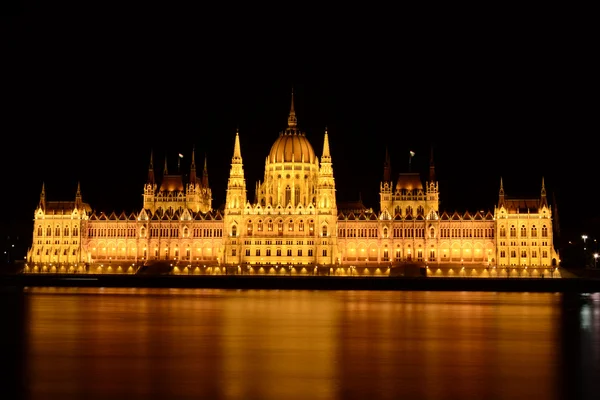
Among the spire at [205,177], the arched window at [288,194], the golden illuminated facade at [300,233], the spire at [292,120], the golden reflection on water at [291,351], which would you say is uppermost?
the spire at [292,120]

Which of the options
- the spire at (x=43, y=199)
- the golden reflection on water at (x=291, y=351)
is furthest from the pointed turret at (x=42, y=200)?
the golden reflection on water at (x=291, y=351)

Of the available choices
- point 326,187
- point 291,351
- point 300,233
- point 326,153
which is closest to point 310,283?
point 300,233

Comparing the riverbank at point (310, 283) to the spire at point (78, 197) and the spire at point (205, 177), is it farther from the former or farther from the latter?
the spire at point (205, 177)

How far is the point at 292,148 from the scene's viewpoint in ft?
448

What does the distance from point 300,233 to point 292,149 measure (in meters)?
12.6

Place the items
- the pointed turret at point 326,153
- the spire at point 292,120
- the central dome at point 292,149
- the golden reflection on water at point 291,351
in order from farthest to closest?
1. the spire at point 292,120
2. the central dome at point 292,149
3. the pointed turret at point 326,153
4. the golden reflection on water at point 291,351

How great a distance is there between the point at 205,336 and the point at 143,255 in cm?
8656

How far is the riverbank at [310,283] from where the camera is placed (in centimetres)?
10156

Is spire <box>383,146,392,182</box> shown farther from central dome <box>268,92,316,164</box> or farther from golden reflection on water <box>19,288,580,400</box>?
golden reflection on water <box>19,288,580,400</box>

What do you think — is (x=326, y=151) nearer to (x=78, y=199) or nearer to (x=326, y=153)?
(x=326, y=153)

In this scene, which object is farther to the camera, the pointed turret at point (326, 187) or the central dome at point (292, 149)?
the central dome at point (292, 149)

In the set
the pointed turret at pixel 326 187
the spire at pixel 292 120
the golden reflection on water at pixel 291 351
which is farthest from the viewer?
the spire at pixel 292 120

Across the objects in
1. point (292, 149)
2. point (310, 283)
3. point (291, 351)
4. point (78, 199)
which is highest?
point (292, 149)

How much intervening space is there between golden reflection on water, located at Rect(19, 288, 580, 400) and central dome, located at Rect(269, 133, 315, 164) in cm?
6177
